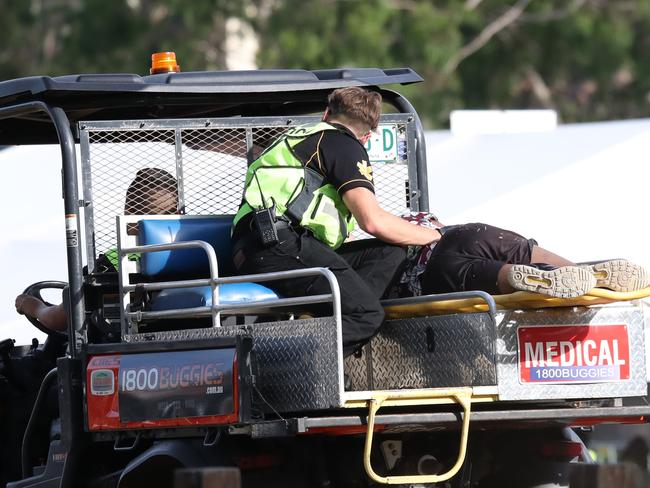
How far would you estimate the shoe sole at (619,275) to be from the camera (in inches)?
228

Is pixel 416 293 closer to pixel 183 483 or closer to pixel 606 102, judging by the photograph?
pixel 183 483

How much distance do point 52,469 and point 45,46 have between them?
2248 cm

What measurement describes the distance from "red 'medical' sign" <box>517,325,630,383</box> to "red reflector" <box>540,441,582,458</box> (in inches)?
27.2

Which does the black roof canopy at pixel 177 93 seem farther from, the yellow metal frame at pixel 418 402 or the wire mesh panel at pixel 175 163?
the yellow metal frame at pixel 418 402

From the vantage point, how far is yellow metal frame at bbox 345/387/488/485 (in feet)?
18.6

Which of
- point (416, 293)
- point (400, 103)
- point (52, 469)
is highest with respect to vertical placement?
point (400, 103)

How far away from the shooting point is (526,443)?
6.62 meters

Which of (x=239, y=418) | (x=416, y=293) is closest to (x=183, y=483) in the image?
(x=239, y=418)

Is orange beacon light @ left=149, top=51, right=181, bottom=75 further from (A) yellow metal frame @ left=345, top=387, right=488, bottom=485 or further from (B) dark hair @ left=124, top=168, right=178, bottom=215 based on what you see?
(A) yellow metal frame @ left=345, top=387, right=488, bottom=485

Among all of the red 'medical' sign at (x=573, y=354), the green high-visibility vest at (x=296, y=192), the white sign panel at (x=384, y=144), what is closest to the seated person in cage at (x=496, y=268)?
the red 'medical' sign at (x=573, y=354)

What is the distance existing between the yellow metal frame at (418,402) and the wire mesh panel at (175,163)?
1809mm

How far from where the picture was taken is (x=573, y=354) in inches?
235

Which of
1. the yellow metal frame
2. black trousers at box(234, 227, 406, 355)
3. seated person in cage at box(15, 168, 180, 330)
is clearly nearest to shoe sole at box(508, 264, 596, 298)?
the yellow metal frame

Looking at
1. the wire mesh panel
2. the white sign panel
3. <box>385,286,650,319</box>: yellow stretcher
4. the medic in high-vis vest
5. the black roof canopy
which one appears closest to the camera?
<box>385,286,650,319</box>: yellow stretcher
